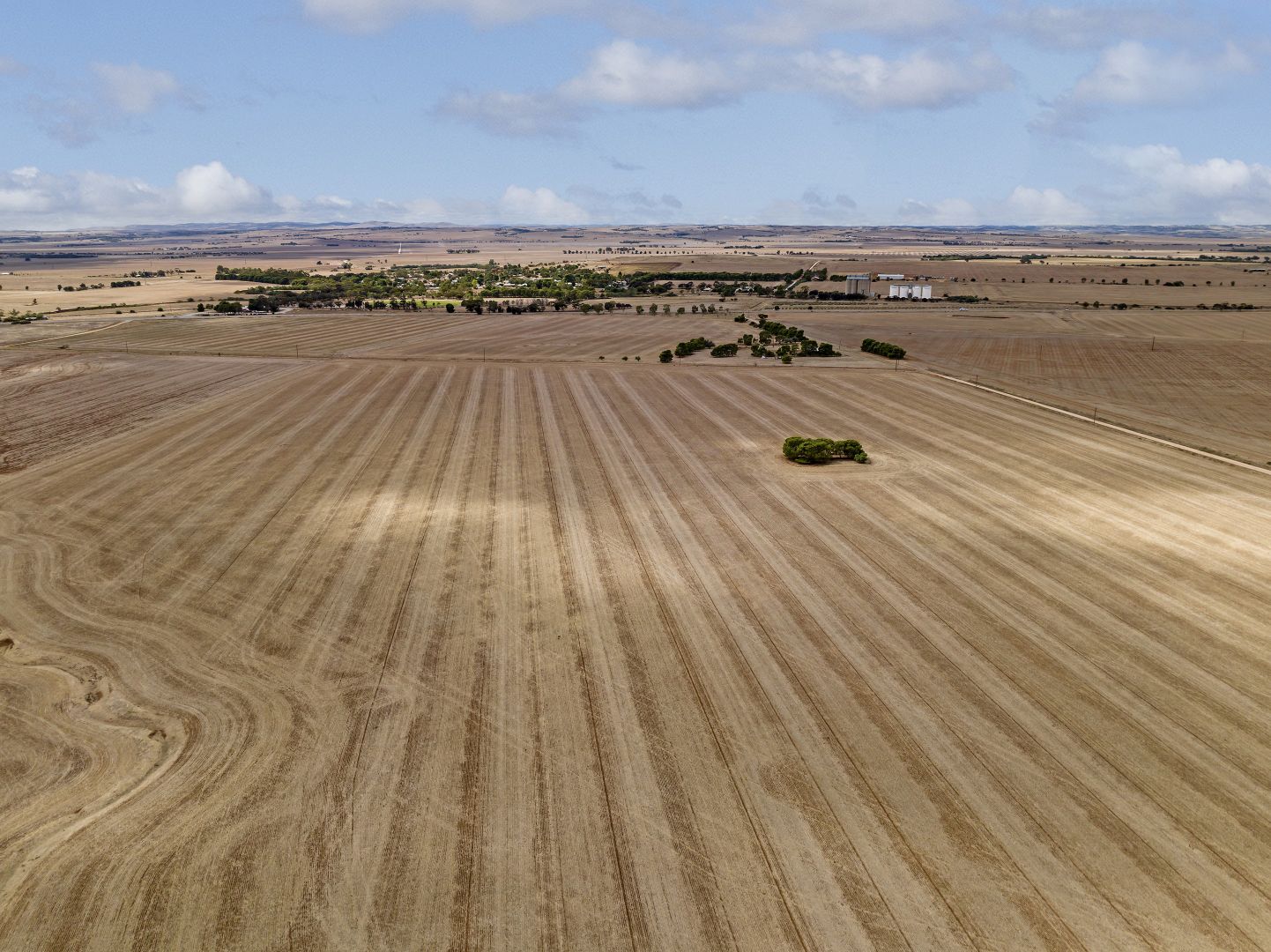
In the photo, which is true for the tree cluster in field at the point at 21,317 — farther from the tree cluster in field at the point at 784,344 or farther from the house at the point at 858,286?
the house at the point at 858,286

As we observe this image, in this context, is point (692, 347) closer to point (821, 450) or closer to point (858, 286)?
point (821, 450)

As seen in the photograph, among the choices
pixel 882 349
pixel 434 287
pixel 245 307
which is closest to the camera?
pixel 882 349

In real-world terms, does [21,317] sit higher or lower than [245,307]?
lower

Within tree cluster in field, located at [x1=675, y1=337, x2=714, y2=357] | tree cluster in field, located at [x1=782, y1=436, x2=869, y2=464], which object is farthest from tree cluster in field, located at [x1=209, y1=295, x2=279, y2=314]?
tree cluster in field, located at [x1=782, y1=436, x2=869, y2=464]

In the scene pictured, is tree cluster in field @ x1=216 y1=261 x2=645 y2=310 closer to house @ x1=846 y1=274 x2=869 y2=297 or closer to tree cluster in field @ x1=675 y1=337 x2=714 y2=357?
house @ x1=846 y1=274 x2=869 y2=297

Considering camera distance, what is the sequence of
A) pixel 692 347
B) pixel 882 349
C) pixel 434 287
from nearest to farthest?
pixel 882 349, pixel 692 347, pixel 434 287

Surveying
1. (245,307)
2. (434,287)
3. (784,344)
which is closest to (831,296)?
(784,344)

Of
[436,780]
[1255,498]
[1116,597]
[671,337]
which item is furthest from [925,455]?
[671,337]
